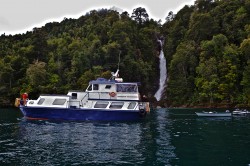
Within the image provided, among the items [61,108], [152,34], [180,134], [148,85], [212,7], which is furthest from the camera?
[152,34]

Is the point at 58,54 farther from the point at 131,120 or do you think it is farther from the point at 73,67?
the point at 131,120

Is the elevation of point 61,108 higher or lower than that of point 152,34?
lower

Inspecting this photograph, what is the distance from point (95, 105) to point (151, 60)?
6796cm

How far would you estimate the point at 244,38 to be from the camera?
95812mm

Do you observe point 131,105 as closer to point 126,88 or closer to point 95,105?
point 126,88

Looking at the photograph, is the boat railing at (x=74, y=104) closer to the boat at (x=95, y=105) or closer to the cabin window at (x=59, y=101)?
the boat at (x=95, y=105)

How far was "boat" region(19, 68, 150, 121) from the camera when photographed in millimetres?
49125

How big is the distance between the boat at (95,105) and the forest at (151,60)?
38.4 meters

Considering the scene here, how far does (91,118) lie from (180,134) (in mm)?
18586

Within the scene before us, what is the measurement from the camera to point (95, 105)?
4988 centimetres

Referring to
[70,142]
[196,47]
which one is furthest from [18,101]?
[196,47]

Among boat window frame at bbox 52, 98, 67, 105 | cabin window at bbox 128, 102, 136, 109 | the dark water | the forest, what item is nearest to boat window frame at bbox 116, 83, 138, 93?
cabin window at bbox 128, 102, 136, 109

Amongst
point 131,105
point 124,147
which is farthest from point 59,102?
point 124,147

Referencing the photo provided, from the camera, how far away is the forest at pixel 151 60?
88812 millimetres
